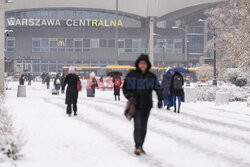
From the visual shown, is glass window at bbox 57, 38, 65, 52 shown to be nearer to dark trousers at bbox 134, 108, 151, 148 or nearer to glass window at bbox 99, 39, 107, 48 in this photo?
glass window at bbox 99, 39, 107, 48

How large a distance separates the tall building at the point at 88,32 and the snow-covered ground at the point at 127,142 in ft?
215

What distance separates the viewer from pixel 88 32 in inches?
3275

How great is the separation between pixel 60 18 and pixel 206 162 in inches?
3077

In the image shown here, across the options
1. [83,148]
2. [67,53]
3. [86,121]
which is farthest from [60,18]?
[83,148]

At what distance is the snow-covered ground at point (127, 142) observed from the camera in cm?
782

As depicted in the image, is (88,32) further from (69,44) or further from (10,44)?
(10,44)

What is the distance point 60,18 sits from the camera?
83562 mm

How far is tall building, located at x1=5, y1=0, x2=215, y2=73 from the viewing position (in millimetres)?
80875

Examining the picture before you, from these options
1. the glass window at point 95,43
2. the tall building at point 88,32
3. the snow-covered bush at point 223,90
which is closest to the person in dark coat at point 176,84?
the snow-covered bush at point 223,90

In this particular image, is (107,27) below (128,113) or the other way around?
the other way around

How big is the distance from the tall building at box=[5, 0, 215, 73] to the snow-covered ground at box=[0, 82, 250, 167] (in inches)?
2583

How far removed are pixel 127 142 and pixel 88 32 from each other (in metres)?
74.3

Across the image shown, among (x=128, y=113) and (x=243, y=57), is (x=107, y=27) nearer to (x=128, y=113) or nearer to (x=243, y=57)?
(x=243, y=57)

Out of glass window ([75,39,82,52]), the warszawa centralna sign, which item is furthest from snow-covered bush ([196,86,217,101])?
glass window ([75,39,82,52])
